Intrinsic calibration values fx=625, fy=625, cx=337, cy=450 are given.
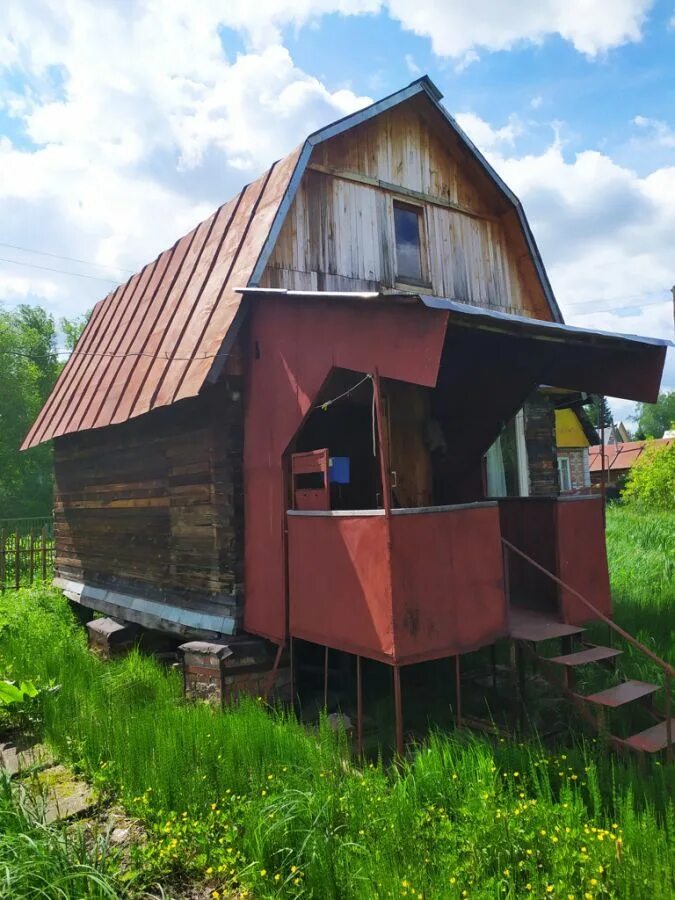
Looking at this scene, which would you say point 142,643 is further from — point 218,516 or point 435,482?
point 435,482

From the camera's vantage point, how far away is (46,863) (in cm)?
332

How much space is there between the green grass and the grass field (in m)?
0.20

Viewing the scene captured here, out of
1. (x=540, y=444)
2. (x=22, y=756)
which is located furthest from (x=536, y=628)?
(x=540, y=444)

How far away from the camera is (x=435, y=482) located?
8.69m

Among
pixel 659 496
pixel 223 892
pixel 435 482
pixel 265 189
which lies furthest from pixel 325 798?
pixel 659 496

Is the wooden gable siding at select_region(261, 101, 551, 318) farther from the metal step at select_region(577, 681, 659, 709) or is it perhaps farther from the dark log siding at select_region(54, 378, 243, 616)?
the metal step at select_region(577, 681, 659, 709)

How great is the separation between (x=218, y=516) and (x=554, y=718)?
4.14 m

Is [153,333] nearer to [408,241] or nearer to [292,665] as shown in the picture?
[408,241]

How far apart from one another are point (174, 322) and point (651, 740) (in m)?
7.00

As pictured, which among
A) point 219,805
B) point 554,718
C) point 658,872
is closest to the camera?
point 658,872

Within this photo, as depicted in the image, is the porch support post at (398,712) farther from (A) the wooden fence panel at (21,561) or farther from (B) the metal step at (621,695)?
(A) the wooden fence panel at (21,561)

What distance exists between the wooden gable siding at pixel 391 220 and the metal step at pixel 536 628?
472 cm

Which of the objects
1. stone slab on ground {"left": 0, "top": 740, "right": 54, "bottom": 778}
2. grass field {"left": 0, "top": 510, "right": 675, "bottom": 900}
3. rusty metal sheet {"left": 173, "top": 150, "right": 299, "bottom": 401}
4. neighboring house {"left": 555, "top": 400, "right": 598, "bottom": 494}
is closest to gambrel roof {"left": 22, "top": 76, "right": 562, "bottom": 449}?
A: rusty metal sheet {"left": 173, "top": 150, "right": 299, "bottom": 401}

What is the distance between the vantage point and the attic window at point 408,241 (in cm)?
916
